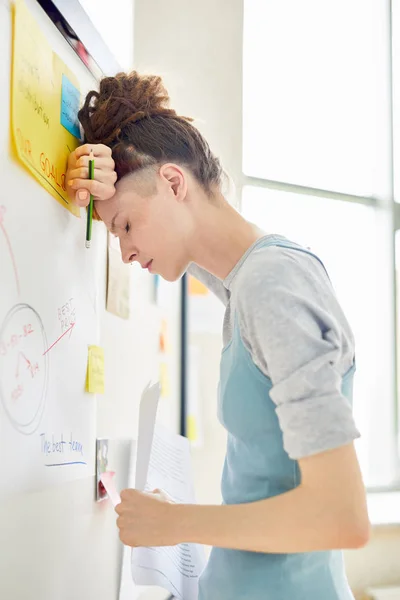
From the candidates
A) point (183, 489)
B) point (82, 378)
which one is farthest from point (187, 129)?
point (183, 489)

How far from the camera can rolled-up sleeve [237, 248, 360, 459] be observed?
0.71 meters

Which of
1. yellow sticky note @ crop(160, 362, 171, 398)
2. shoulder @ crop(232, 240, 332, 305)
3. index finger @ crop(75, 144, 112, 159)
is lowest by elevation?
yellow sticky note @ crop(160, 362, 171, 398)

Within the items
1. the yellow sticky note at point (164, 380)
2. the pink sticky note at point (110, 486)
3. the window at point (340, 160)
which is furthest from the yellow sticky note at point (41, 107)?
the window at point (340, 160)

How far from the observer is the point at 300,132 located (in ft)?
9.01

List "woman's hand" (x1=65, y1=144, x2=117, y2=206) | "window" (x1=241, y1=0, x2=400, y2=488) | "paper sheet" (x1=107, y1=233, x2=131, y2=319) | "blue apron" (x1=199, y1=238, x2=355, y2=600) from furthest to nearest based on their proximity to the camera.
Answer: "window" (x1=241, y1=0, x2=400, y2=488)
"paper sheet" (x1=107, y1=233, x2=131, y2=319)
"woman's hand" (x1=65, y1=144, x2=117, y2=206)
"blue apron" (x1=199, y1=238, x2=355, y2=600)

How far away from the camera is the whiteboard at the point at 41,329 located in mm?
722

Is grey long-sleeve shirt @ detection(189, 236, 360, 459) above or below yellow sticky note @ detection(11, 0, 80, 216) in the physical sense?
below

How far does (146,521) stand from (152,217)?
42cm

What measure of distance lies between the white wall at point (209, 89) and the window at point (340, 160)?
9.3 inches

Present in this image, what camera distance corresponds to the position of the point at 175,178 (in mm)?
959

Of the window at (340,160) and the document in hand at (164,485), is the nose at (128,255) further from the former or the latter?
the window at (340,160)

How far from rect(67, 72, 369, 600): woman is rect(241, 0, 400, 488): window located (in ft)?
5.30

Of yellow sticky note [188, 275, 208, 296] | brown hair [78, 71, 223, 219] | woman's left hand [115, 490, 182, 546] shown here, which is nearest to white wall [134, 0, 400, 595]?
yellow sticky note [188, 275, 208, 296]

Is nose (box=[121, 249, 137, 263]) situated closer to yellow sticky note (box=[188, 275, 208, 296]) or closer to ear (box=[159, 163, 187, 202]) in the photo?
ear (box=[159, 163, 187, 202])
